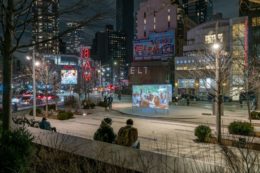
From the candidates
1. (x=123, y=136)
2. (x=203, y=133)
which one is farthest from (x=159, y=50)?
(x=123, y=136)

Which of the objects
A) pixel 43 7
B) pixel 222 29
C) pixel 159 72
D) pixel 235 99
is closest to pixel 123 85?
pixel 159 72

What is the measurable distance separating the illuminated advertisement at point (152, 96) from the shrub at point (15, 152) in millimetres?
22755

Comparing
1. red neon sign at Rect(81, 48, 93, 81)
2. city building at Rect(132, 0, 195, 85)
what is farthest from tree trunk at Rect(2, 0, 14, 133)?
city building at Rect(132, 0, 195, 85)

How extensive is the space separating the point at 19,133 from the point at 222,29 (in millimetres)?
71051

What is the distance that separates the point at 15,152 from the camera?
20.7ft

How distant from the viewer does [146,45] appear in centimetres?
9344

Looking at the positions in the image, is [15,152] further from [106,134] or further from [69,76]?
[69,76]

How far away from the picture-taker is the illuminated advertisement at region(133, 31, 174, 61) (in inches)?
3531

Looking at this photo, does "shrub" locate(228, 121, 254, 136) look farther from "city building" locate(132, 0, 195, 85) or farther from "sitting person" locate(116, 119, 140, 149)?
"city building" locate(132, 0, 195, 85)

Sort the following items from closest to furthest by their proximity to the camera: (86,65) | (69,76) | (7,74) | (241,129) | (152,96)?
(7,74) → (241,129) → (152,96) → (69,76) → (86,65)

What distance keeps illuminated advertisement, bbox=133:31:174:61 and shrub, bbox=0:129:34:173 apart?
8340 centimetres

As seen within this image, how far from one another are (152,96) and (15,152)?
967 inches

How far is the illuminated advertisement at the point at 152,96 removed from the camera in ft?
95.2

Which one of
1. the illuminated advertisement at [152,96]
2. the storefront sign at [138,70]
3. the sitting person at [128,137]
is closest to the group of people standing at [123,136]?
the sitting person at [128,137]
